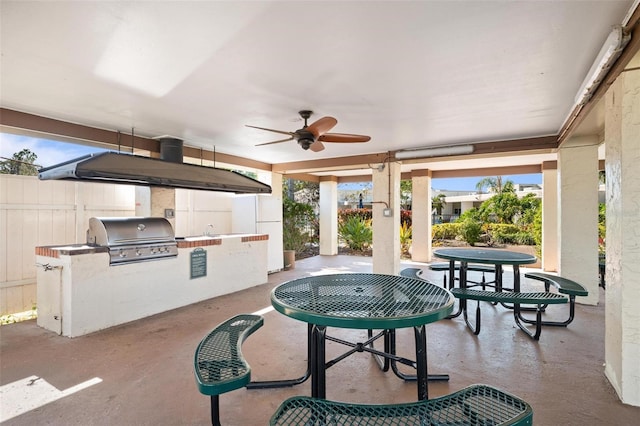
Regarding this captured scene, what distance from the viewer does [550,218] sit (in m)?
7.24

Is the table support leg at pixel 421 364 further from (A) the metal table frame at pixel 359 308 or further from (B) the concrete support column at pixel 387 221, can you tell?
(B) the concrete support column at pixel 387 221

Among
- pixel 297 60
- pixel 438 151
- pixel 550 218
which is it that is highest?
pixel 297 60

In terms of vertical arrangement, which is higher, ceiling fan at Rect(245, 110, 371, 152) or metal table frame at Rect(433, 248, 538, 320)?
ceiling fan at Rect(245, 110, 371, 152)

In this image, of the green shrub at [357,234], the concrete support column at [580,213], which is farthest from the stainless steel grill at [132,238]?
the green shrub at [357,234]

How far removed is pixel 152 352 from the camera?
3.20 m

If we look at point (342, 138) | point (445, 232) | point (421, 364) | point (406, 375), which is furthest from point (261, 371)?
point (445, 232)

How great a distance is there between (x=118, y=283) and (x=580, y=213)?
22.5 feet

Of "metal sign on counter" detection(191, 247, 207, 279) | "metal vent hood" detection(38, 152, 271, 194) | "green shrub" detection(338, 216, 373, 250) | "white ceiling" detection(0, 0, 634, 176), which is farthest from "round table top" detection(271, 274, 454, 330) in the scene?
"green shrub" detection(338, 216, 373, 250)

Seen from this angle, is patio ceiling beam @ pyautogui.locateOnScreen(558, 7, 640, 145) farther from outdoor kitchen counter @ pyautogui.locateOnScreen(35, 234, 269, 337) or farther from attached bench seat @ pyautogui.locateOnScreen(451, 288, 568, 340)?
outdoor kitchen counter @ pyautogui.locateOnScreen(35, 234, 269, 337)

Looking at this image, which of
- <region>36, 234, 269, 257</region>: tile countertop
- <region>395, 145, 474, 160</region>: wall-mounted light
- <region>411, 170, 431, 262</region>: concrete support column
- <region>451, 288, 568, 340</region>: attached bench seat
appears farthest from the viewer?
<region>411, 170, 431, 262</region>: concrete support column

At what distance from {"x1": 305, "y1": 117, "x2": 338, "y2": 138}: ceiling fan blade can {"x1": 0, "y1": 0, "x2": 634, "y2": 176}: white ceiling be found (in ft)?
1.08

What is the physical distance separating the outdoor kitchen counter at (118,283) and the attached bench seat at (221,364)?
7.47ft

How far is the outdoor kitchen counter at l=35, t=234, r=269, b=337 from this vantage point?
3.65 m

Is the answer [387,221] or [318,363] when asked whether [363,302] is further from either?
[387,221]
